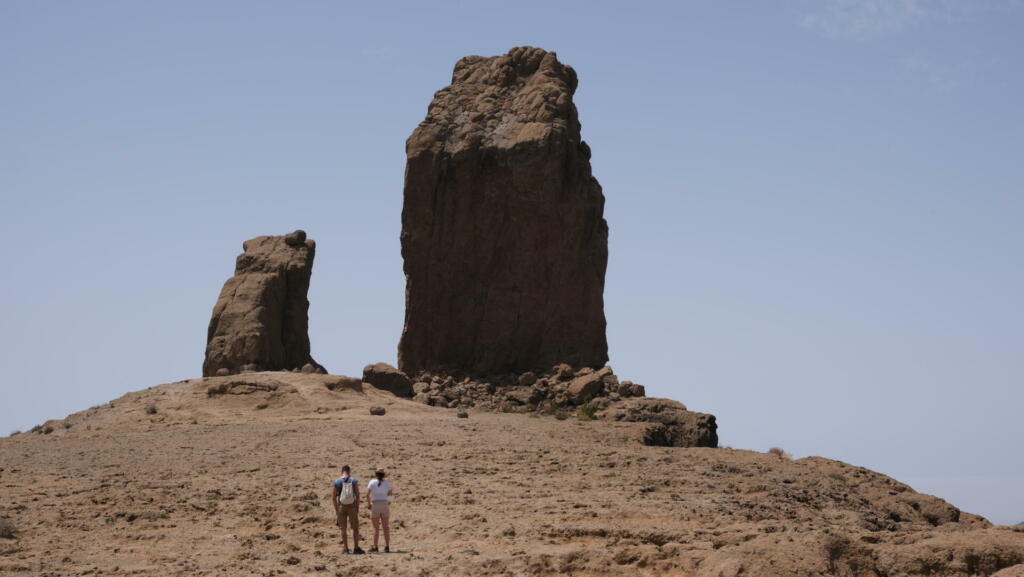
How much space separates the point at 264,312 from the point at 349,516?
18588mm

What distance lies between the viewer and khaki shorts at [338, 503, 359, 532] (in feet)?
49.9

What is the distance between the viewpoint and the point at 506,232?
35562 millimetres

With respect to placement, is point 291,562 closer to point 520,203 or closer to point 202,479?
point 202,479

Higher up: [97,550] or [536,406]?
[536,406]

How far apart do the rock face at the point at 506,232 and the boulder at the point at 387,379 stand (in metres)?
2.85

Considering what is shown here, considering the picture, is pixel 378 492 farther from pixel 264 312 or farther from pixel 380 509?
pixel 264 312

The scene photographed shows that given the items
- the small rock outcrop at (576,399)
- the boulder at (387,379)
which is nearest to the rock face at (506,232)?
the small rock outcrop at (576,399)

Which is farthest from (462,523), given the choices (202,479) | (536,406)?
(536,406)

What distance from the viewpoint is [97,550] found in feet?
50.3

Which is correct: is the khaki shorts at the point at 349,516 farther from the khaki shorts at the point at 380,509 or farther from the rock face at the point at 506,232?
the rock face at the point at 506,232

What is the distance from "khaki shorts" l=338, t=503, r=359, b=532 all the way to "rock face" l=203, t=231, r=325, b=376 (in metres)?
17.6

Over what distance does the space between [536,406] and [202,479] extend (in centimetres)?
1340

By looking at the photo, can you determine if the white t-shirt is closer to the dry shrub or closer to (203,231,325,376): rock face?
the dry shrub

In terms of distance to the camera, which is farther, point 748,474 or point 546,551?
point 748,474
